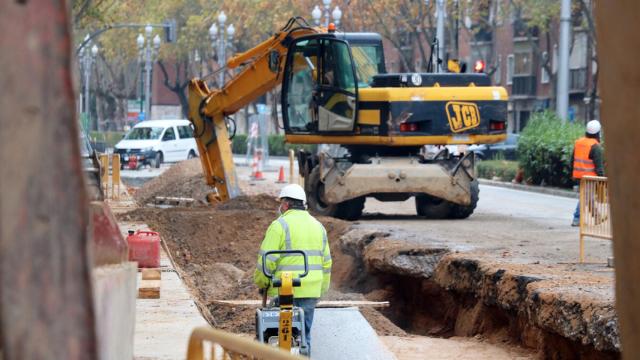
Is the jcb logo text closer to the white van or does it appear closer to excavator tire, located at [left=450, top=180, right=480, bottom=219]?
excavator tire, located at [left=450, top=180, right=480, bottom=219]

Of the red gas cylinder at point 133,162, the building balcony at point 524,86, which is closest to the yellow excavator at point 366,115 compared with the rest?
the red gas cylinder at point 133,162

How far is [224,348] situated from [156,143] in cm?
4820

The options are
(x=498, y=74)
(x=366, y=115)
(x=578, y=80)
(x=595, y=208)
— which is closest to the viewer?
(x=595, y=208)

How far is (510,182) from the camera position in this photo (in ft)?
130

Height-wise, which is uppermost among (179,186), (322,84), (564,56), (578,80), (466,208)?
(564,56)

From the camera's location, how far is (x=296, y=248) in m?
9.30

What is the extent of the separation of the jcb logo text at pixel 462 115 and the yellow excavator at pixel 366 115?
2 cm

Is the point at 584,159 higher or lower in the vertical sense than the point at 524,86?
lower

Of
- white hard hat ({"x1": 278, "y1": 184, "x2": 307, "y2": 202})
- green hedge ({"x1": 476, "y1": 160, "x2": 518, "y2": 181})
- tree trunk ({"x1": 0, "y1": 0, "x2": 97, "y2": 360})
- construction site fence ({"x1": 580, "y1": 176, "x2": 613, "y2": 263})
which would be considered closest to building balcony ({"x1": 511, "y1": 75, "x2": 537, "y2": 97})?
green hedge ({"x1": 476, "y1": 160, "x2": 518, "y2": 181})

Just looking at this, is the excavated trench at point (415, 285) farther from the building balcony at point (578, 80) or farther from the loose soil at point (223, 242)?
the building balcony at point (578, 80)

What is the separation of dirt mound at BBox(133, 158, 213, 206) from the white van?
49.6 feet

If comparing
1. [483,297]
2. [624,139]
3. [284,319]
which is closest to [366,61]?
[483,297]

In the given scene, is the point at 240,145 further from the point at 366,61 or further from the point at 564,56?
the point at 366,61

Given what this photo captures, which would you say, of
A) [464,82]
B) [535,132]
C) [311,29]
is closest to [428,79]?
[464,82]
